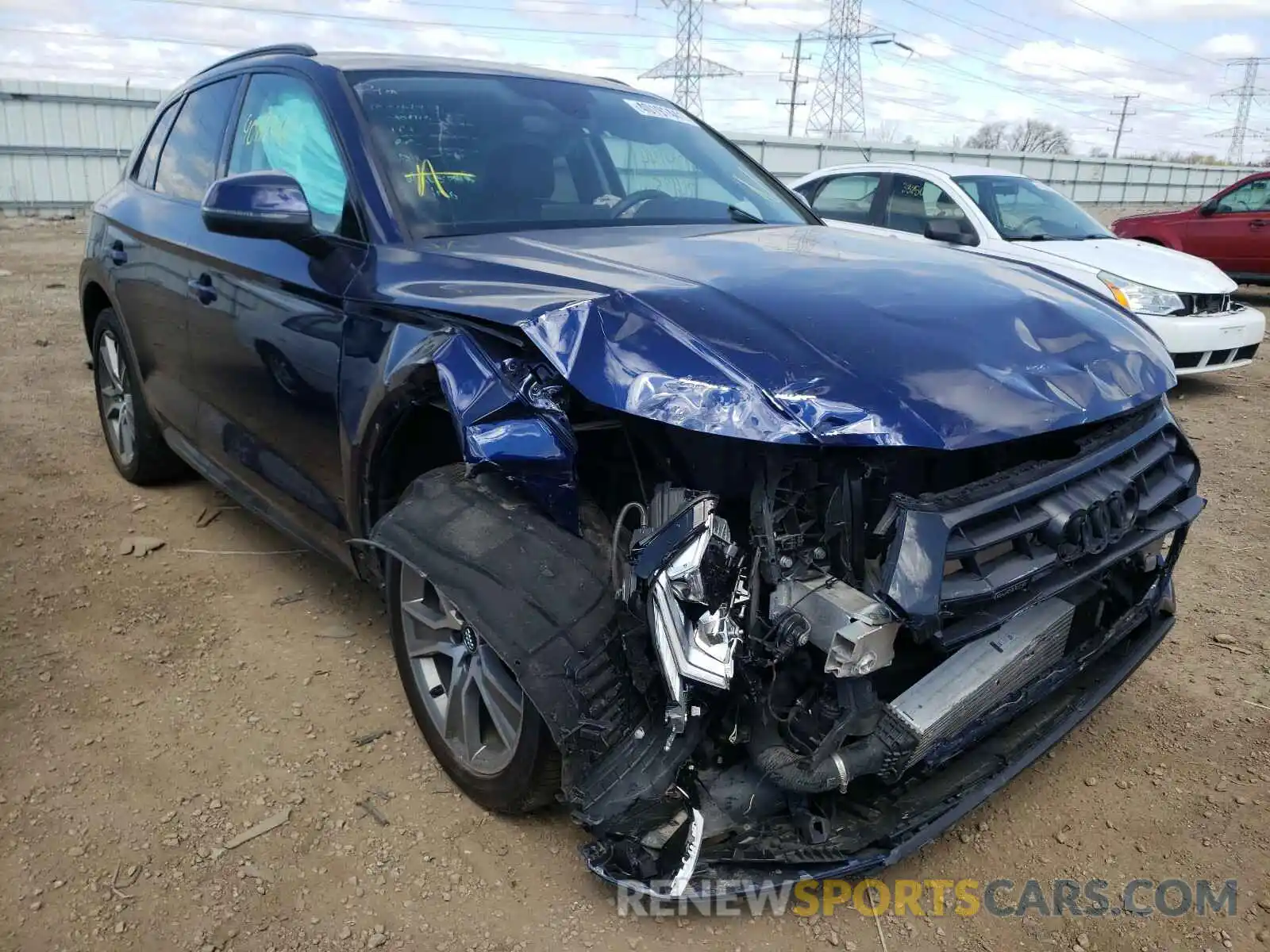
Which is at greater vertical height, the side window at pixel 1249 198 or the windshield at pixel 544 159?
the windshield at pixel 544 159

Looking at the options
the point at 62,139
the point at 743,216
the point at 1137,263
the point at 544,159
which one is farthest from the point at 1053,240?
the point at 62,139

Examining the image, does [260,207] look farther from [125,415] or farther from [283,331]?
[125,415]

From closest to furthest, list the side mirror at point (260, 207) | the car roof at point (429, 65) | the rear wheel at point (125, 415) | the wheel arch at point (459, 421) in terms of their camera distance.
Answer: the wheel arch at point (459, 421) < the side mirror at point (260, 207) < the car roof at point (429, 65) < the rear wheel at point (125, 415)

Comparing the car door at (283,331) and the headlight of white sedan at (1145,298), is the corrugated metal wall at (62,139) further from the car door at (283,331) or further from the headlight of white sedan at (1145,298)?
the headlight of white sedan at (1145,298)

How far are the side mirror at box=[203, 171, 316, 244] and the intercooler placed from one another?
196 centimetres

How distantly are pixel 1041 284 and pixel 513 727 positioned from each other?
6.07 feet

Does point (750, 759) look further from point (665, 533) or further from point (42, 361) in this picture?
point (42, 361)

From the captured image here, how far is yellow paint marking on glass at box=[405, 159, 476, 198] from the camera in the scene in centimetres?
273

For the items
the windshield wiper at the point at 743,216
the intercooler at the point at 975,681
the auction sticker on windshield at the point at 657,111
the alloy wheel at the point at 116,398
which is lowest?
the alloy wheel at the point at 116,398

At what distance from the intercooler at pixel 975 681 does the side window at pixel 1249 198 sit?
A: 36.1 feet

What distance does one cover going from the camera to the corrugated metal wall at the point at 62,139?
17.5 meters

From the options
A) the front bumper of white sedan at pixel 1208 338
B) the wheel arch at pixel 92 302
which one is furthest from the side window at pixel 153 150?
the front bumper of white sedan at pixel 1208 338

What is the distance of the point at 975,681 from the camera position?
81.3 inches

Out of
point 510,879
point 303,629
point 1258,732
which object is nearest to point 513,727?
point 510,879
